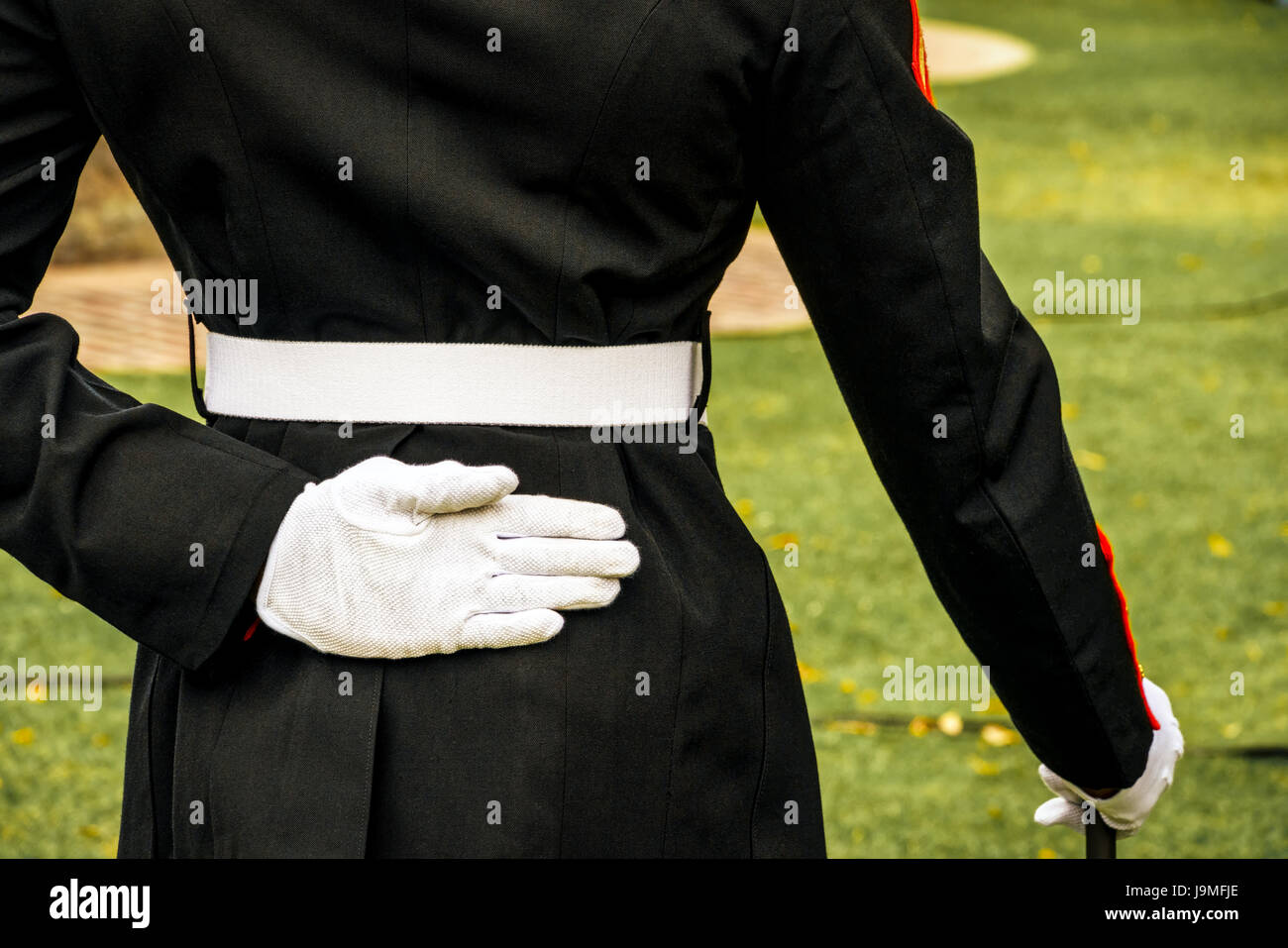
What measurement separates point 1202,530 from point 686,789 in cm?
524

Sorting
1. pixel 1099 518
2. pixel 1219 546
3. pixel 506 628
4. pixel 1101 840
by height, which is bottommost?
pixel 1101 840

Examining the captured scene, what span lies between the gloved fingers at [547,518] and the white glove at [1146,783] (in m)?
0.72

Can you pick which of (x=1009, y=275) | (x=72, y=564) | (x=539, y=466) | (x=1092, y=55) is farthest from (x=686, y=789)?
(x=1092, y=55)

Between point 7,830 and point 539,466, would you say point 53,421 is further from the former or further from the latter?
point 7,830

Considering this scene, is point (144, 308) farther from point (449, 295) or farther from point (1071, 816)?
point (449, 295)

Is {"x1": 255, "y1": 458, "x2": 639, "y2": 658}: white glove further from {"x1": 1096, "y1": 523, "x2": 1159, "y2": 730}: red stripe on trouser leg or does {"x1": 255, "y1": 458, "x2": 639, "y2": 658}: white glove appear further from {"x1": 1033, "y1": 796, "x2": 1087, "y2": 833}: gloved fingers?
{"x1": 1033, "y1": 796, "x2": 1087, "y2": 833}: gloved fingers

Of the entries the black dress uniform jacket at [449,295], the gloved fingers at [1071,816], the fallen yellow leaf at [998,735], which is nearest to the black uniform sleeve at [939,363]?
the black dress uniform jacket at [449,295]

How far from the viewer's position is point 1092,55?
732 inches

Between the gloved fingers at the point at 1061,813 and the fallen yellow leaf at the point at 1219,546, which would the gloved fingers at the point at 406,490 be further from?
the fallen yellow leaf at the point at 1219,546

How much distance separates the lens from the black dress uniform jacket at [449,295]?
51.1 inches

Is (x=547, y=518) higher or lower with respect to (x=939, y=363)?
lower

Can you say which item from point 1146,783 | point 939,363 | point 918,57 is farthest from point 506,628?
point 1146,783

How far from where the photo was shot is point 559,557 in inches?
53.0

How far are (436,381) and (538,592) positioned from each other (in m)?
0.20
